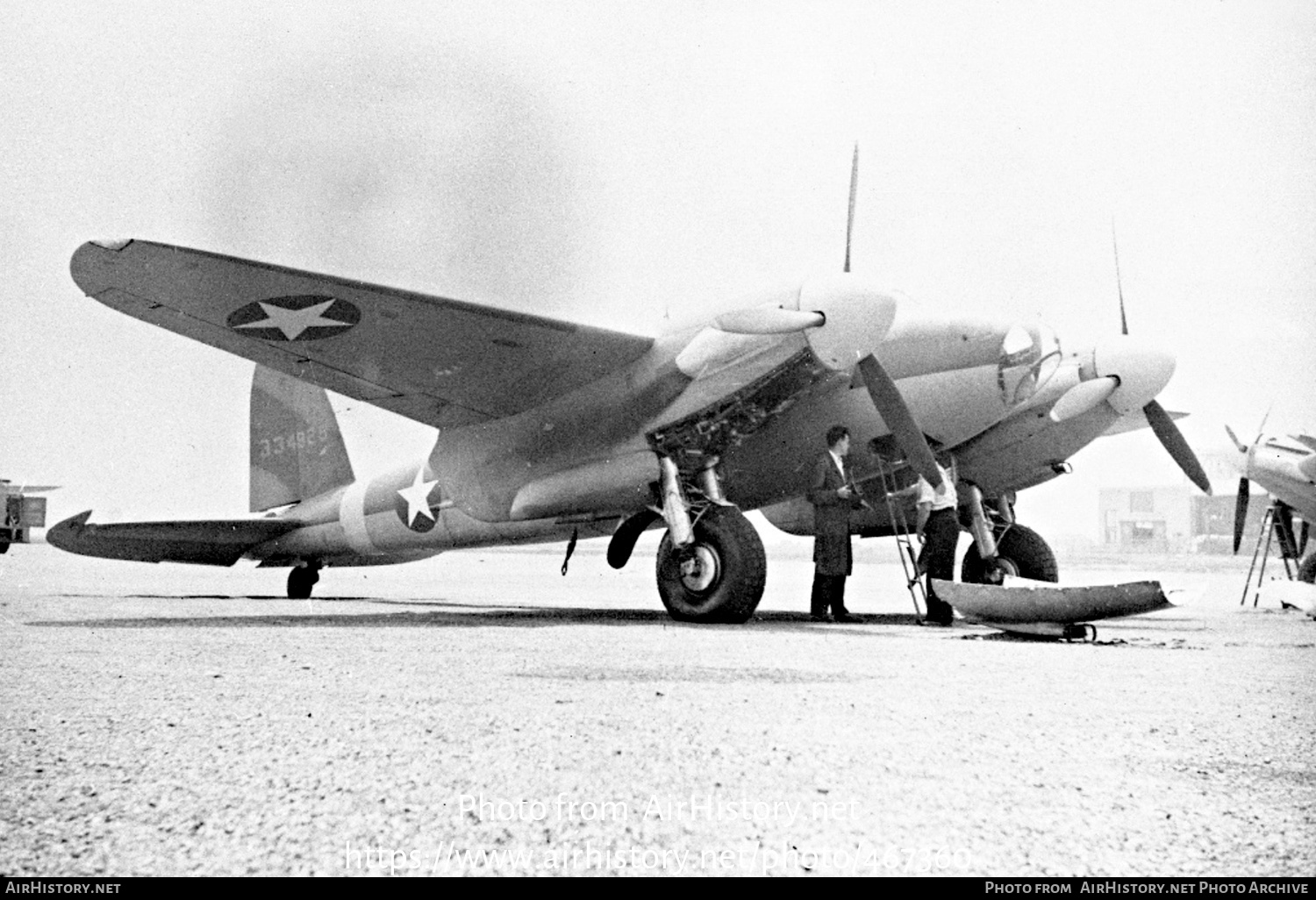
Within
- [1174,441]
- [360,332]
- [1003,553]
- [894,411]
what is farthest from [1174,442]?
[360,332]

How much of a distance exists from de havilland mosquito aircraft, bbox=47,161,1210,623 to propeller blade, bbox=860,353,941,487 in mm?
20

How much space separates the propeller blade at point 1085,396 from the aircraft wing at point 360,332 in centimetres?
465

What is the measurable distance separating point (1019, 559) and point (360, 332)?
7.23 m

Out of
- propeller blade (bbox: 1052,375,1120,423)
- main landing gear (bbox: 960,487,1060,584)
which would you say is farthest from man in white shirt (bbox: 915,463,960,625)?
propeller blade (bbox: 1052,375,1120,423)

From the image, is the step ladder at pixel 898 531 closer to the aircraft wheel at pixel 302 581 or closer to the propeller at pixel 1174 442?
the propeller at pixel 1174 442

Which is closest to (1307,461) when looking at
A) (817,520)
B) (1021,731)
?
(817,520)

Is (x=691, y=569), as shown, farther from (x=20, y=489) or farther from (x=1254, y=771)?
(x=20, y=489)

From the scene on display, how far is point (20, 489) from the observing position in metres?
26.4

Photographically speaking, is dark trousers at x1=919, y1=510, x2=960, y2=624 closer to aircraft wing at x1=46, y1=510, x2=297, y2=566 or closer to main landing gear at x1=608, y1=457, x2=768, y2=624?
main landing gear at x1=608, y1=457, x2=768, y2=624

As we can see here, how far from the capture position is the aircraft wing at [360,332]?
8062 mm

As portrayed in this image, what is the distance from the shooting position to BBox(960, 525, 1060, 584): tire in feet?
37.6

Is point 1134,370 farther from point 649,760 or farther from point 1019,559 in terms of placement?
point 649,760

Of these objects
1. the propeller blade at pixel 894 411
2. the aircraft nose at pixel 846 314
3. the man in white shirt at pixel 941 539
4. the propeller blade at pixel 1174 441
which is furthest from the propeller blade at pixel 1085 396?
the aircraft nose at pixel 846 314

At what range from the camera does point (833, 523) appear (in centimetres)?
945
